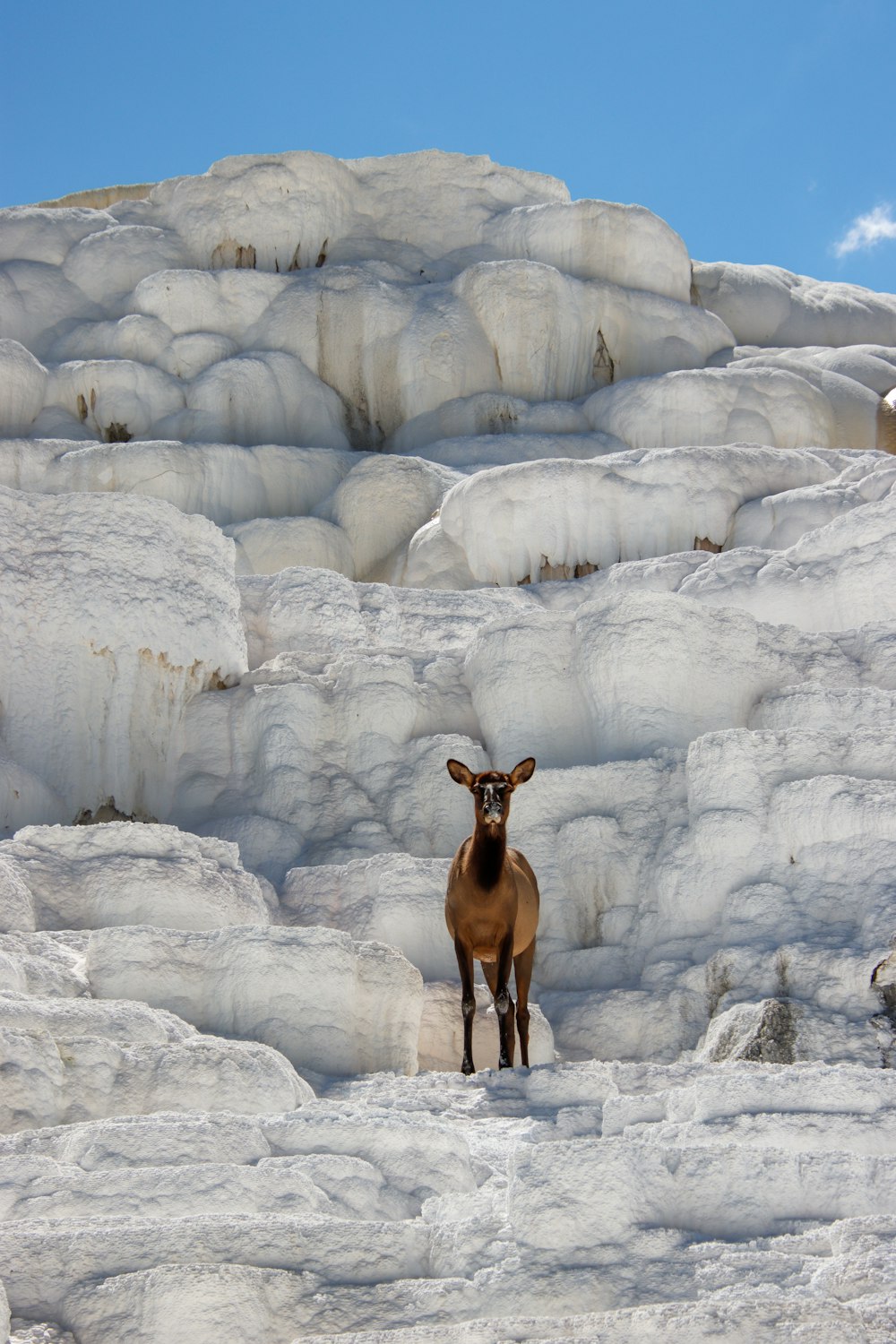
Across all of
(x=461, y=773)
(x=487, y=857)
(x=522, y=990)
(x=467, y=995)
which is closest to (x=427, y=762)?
(x=522, y=990)

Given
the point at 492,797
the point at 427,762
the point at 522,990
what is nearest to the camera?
the point at 492,797

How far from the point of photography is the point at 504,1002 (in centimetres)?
802

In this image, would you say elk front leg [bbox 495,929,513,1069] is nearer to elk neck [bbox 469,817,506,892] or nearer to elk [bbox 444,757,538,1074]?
elk [bbox 444,757,538,1074]

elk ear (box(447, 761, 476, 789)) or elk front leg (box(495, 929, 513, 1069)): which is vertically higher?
elk ear (box(447, 761, 476, 789))

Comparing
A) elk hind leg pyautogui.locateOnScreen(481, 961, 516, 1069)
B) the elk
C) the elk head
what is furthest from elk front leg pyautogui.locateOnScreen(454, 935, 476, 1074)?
the elk head

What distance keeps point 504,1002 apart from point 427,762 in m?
4.32

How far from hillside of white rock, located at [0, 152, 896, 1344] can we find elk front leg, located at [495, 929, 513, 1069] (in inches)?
18.0

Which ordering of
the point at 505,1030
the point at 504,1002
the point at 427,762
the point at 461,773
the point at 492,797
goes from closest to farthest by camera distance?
the point at 492,797
the point at 504,1002
the point at 505,1030
the point at 461,773
the point at 427,762

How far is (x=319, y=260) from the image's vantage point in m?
25.4

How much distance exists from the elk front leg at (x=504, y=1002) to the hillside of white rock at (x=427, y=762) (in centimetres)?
46

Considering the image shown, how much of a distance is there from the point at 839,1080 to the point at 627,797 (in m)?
5.69

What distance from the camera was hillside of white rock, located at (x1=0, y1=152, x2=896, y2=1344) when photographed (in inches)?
181

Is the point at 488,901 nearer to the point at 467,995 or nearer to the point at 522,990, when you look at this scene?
the point at 467,995

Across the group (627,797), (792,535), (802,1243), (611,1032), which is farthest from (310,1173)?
(792,535)
